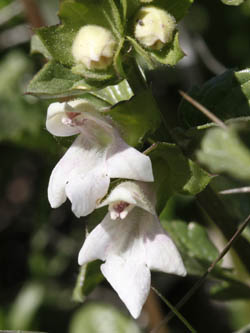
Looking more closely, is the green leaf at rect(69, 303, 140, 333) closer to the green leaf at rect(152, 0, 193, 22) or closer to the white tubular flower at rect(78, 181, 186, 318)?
the white tubular flower at rect(78, 181, 186, 318)

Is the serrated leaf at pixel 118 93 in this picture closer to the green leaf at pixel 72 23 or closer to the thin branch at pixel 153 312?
the green leaf at pixel 72 23

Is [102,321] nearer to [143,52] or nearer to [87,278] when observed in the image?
[87,278]

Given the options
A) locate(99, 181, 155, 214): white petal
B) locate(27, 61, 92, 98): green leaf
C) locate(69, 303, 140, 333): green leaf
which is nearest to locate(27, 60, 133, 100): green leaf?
locate(27, 61, 92, 98): green leaf

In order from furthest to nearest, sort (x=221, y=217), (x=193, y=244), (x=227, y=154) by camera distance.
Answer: (x=227, y=154), (x=193, y=244), (x=221, y=217)

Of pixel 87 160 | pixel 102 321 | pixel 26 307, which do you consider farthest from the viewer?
pixel 26 307

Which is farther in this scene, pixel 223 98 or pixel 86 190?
pixel 223 98

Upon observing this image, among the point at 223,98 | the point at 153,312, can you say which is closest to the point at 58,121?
the point at 223,98

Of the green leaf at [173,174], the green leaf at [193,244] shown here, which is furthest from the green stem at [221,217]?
the green leaf at [193,244]
